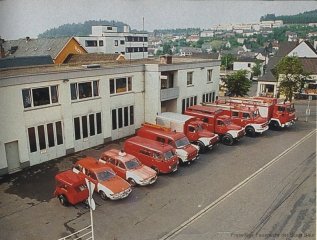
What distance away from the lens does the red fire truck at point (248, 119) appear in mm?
24781

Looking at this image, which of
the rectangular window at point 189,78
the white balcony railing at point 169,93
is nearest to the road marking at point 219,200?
the white balcony railing at point 169,93

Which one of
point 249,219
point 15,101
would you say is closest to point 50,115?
point 15,101

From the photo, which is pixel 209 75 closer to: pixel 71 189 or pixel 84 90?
pixel 84 90

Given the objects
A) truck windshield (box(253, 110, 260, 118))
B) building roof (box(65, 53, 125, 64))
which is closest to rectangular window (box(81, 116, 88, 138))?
truck windshield (box(253, 110, 260, 118))

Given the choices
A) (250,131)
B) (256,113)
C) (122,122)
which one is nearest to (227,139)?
(250,131)

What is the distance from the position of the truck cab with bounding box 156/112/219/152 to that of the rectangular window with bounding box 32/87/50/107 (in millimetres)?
8663

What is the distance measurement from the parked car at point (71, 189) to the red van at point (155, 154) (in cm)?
465

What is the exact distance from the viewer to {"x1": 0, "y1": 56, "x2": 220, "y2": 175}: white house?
17.5 m

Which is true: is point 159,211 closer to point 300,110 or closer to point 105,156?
point 105,156

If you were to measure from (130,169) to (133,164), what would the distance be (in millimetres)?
402

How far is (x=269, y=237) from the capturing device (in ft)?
38.3

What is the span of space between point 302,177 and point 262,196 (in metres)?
3.74

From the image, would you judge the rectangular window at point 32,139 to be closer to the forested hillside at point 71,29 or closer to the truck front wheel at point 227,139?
the forested hillside at point 71,29

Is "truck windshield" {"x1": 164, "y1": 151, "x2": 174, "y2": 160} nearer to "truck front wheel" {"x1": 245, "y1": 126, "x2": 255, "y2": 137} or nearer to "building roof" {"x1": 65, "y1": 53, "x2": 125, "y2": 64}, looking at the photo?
"truck front wheel" {"x1": 245, "y1": 126, "x2": 255, "y2": 137}
